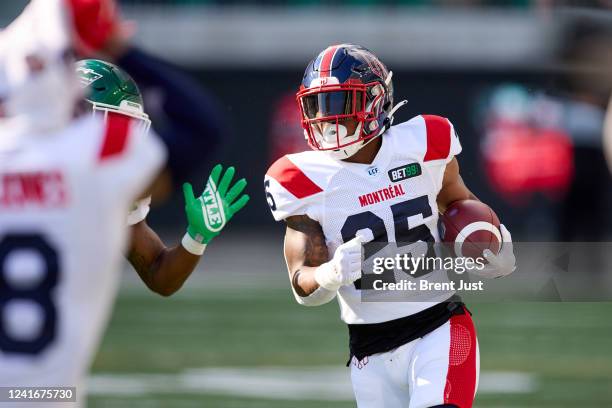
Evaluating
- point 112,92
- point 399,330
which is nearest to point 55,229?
point 112,92

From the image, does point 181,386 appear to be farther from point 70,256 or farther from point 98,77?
point 70,256

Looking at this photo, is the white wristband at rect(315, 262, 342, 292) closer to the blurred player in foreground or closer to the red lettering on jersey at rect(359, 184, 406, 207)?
the red lettering on jersey at rect(359, 184, 406, 207)

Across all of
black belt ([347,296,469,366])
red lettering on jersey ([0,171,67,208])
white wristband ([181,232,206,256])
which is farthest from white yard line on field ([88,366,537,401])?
red lettering on jersey ([0,171,67,208])

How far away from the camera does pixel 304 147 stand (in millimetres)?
15250

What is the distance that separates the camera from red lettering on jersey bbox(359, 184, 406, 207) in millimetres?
4109

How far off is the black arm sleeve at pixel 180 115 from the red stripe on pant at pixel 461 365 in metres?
1.42

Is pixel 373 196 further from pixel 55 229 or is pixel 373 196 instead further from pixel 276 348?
pixel 276 348

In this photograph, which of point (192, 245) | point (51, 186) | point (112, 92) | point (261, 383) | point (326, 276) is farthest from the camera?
point (261, 383)

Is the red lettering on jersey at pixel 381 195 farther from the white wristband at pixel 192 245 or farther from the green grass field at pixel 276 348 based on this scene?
the green grass field at pixel 276 348

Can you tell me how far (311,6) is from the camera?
757 inches

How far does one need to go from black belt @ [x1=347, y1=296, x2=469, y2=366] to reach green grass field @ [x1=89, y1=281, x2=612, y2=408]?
8.84ft

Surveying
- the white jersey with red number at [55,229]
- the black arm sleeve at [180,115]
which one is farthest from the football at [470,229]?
the white jersey with red number at [55,229]

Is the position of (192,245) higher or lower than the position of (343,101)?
lower

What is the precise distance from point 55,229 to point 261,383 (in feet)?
16.0
